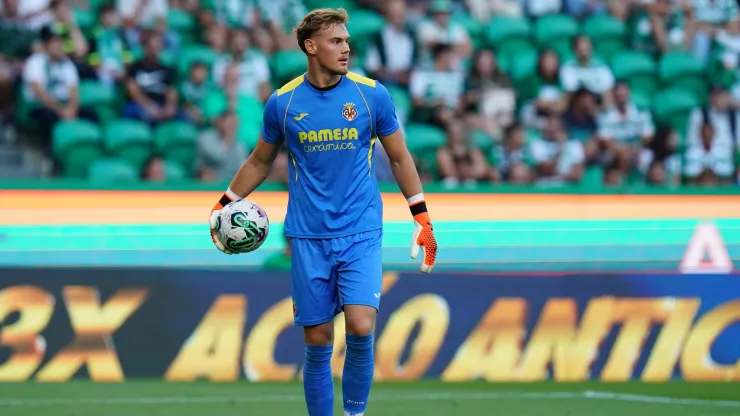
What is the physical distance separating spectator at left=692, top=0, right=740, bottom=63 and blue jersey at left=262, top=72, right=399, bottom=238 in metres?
9.39

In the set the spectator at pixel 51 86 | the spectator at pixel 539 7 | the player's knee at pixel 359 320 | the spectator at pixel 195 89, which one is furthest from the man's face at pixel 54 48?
the player's knee at pixel 359 320

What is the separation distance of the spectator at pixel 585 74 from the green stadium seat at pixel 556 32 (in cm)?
30

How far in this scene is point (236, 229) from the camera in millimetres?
6445

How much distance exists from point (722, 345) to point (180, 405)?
4751 mm

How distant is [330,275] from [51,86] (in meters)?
6.29

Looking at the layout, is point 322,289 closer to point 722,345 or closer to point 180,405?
point 180,405

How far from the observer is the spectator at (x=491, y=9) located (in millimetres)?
14461

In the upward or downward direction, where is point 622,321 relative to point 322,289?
downward

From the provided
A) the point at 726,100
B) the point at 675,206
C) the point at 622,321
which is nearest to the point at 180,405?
the point at 622,321

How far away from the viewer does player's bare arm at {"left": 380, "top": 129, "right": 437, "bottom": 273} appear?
6.45 metres

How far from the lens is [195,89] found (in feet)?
40.5

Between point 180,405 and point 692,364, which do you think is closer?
point 180,405

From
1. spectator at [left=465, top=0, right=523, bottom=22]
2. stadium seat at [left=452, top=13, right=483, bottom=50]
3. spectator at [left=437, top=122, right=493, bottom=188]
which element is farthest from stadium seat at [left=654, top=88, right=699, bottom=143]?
spectator at [left=437, top=122, right=493, bottom=188]

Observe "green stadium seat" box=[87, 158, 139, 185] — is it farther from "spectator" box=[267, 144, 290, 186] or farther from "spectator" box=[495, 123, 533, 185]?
"spectator" box=[495, 123, 533, 185]
